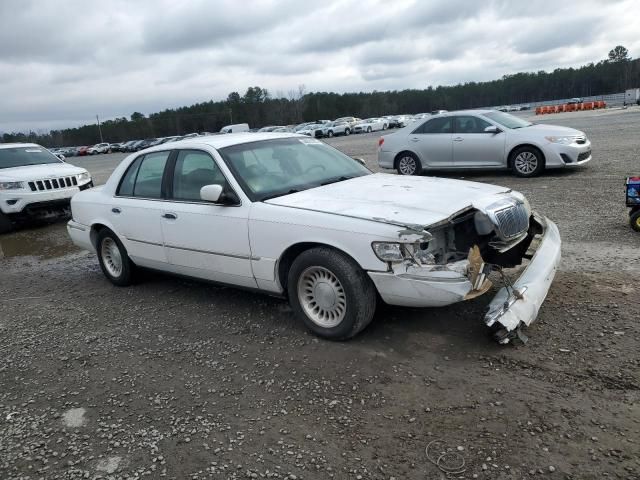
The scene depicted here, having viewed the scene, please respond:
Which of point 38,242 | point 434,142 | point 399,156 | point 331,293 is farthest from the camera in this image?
point 399,156

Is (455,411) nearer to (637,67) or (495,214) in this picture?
(495,214)

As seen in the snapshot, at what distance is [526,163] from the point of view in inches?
428

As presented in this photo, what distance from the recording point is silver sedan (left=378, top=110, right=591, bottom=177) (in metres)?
10.6

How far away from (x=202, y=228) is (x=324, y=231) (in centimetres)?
133

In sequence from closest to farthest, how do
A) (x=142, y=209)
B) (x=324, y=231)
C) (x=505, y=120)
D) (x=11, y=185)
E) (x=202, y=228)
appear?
(x=324, y=231) < (x=202, y=228) < (x=142, y=209) < (x=11, y=185) < (x=505, y=120)

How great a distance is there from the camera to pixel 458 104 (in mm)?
128875

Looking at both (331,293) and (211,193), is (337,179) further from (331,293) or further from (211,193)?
(331,293)

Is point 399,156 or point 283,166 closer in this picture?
point 283,166

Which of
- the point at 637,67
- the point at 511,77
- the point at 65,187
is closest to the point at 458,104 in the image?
the point at 511,77

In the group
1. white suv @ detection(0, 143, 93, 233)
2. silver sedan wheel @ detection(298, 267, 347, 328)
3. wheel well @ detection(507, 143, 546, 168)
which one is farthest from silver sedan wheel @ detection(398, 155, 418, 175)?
silver sedan wheel @ detection(298, 267, 347, 328)

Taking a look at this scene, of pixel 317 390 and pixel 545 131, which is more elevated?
pixel 545 131

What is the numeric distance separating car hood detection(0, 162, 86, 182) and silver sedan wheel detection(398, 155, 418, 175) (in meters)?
7.16

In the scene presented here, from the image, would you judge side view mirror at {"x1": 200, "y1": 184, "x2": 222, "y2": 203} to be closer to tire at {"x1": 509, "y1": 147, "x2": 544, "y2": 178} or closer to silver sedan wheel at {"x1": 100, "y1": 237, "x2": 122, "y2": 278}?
silver sedan wheel at {"x1": 100, "y1": 237, "x2": 122, "y2": 278}

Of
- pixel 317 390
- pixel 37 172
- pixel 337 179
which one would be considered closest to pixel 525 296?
pixel 317 390
